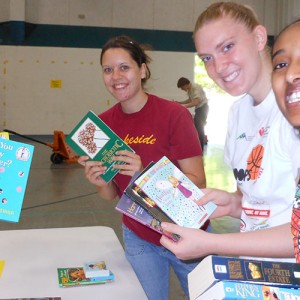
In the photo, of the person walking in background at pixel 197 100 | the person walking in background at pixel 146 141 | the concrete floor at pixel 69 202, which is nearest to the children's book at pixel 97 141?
the person walking in background at pixel 146 141

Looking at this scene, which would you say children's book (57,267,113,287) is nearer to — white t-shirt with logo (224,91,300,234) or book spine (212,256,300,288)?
white t-shirt with logo (224,91,300,234)

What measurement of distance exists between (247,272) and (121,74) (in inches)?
59.0

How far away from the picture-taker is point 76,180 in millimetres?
6910

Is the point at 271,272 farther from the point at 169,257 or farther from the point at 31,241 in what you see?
the point at 31,241

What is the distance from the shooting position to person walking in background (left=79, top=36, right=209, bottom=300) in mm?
1998

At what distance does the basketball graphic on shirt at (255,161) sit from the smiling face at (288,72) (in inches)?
17.2

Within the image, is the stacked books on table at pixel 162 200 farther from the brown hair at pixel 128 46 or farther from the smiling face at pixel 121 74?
the brown hair at pixel 128 46

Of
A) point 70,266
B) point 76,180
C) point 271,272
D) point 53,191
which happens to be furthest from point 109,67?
point 76,180

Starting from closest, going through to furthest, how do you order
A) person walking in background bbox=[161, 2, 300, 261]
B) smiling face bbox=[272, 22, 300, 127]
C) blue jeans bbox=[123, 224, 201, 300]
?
1. smiling face bbox=[272, 22, 300, 127]
2. person walking in background bbox=[161, 2, 300, 261]
3. blue jeans bbox=[123, 224, 201, 300]

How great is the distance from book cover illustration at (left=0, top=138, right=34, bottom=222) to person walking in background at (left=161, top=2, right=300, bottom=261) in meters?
0.50

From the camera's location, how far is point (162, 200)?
1.47 metres

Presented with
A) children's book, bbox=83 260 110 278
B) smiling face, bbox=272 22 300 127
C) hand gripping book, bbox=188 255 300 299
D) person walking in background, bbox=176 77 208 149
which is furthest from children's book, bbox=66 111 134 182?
person walking in background, bbox=176 77 208 149

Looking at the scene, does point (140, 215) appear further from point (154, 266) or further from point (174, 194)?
point (154, 266)

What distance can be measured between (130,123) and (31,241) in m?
0.72
